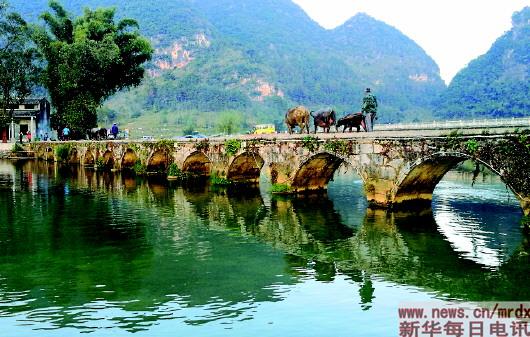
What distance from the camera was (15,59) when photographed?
6234 cm

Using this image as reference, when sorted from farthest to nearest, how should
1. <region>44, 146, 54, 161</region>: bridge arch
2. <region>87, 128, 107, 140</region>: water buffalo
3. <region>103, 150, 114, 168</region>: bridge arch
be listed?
1. <region>44, 146, 54, 161</region>: bridge arch
2. <region>87, 128, 107, 140</region>: water buffalo
3. <region>103, 150, 114, 168</region>: bridge arch

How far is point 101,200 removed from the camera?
32250 millimetres

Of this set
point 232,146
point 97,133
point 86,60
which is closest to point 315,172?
point 232,146

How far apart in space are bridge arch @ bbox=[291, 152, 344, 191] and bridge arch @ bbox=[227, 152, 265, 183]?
3.25 m

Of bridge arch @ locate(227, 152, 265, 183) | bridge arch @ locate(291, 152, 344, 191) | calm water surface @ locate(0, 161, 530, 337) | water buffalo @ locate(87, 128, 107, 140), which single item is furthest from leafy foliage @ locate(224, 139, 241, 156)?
water buffalo @ locate(87, 128, 107, 140)

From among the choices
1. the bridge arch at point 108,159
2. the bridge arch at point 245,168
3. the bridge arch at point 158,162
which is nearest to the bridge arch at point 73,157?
the bridge arch at point 108,159

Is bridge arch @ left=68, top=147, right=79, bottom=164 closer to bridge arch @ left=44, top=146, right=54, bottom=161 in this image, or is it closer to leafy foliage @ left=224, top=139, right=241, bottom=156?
bridge arch @ left=44, top=146, right=54, bottom=161

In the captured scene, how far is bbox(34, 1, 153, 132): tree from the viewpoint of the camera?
209 feet

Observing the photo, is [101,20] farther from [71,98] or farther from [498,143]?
[498,143]

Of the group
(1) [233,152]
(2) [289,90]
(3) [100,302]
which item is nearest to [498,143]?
(3) [100,302]

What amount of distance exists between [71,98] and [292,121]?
137ft

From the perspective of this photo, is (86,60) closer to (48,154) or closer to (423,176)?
(48,154)

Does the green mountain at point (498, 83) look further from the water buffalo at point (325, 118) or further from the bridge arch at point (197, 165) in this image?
the water buffalo at point (325, 118)

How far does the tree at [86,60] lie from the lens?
209ft
